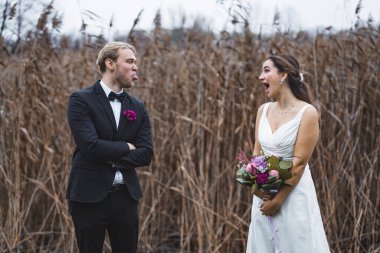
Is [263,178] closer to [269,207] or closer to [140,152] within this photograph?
[269,207]

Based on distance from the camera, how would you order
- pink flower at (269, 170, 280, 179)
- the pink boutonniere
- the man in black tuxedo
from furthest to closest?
1. the pink boutonniere
2. the man in black tuxedo
3. pink flower at (269, 170, 280, 179)

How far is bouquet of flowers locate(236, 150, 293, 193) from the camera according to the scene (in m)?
2.68

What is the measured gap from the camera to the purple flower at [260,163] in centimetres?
270

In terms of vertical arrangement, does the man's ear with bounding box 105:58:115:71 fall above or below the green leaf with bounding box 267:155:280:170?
above

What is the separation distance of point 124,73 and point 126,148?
41 cm

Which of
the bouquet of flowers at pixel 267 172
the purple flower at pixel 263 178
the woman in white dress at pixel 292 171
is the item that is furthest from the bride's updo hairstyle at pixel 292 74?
the purple flower at pixel 263 178

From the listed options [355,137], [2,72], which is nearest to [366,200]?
[355,137]

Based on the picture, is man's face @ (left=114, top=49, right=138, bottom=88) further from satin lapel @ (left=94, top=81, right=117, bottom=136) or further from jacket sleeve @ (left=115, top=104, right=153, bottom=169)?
jacket sleeve @ (left=115, top=104, right=153, bottom=169)

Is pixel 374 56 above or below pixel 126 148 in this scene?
above

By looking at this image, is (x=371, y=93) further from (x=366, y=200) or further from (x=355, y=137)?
(x=366, y=200)

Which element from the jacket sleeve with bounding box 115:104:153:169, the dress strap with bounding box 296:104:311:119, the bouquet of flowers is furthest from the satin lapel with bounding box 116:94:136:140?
the dress strap with bounding box 296:104:311:119

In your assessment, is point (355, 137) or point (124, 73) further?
point (355, 137)

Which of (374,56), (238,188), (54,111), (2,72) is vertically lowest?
(238,188)

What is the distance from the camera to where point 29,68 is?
4.17m
